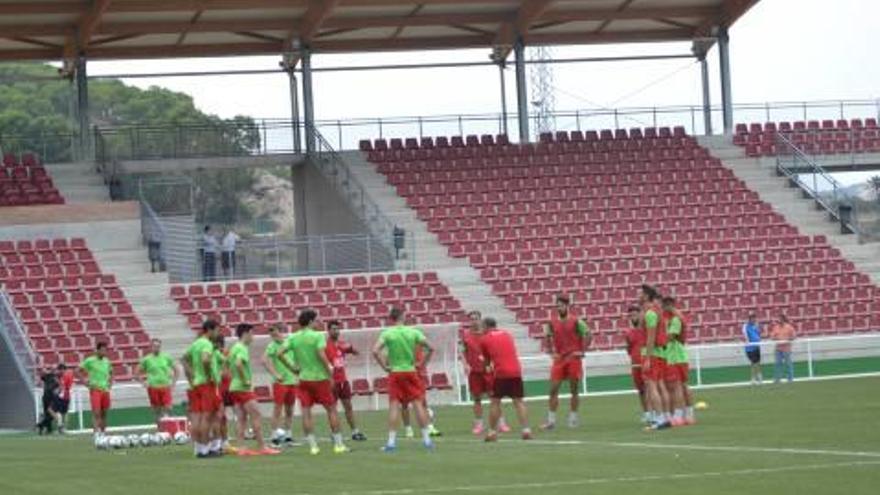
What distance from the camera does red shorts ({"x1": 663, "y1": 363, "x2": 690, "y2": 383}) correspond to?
29.3 meters

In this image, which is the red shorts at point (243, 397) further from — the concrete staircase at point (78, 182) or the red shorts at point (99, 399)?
the concrete staircase at point (78, 182)

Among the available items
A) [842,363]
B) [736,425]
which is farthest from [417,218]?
[736,425]

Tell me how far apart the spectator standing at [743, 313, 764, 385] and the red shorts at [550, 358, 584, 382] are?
1555 cm

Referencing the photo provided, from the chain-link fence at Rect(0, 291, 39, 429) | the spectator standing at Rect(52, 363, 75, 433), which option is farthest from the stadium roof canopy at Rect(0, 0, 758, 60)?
the spectator standing at Rect(52, 363, 75, 433)

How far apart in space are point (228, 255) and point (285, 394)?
76.1 feet

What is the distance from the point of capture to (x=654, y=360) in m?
29.4

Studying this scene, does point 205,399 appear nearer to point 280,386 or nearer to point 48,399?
point 280,386

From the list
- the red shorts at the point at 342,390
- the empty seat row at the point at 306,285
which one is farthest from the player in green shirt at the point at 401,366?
the empty seat row at the point at 306,285

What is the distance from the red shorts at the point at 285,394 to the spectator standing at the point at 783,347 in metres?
18.5

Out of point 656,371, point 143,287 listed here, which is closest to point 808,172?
point 143,287

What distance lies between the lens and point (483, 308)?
168ft

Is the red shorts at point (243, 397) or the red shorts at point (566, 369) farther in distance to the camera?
the red shorts at point (566, 369)

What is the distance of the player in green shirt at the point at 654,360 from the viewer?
29.1 meters

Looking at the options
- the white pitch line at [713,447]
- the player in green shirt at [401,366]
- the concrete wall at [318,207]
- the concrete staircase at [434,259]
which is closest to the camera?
the white pitch line at [713,447]
